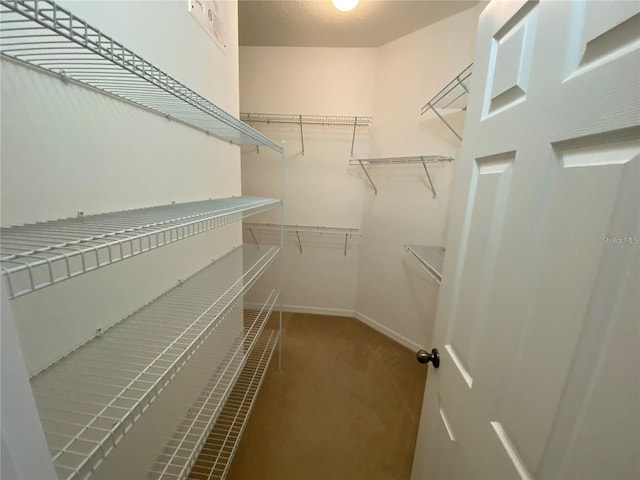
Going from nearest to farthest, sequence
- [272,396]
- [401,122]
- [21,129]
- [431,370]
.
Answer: [21,129], [431,370], [272,396], [401,122]

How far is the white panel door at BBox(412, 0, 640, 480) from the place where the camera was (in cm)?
35

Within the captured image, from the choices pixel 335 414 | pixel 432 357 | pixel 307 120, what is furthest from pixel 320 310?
pixel 432 357

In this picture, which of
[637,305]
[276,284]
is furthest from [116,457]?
[276,284]

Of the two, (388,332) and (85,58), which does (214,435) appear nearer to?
(388,332)

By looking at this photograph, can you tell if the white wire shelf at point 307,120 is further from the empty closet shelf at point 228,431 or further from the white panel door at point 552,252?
the empty closet shelf at point 228,431

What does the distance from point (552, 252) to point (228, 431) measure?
5.08ft

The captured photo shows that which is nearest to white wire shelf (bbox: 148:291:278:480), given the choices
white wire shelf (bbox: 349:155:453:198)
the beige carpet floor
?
the beige carpet floor

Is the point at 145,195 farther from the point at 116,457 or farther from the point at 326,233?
the point at 326,233

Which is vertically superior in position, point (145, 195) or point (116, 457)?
point (145, 195)

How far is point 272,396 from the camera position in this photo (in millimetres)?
1759

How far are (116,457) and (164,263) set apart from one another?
617 mm

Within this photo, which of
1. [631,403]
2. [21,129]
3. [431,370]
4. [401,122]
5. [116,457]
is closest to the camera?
[631,403]

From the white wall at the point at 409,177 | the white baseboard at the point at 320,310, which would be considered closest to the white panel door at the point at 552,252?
the white wall at the point at 409,177

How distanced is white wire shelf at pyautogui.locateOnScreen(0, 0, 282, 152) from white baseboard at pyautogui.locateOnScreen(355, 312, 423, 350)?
6.94 feet
